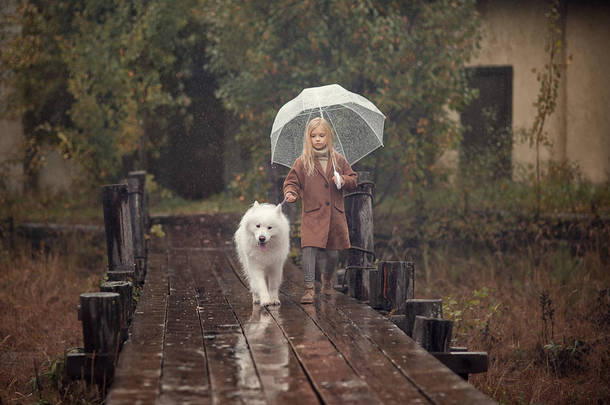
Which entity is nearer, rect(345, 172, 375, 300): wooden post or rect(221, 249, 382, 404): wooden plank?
rect(221, 249, 382, 404): wooden plank

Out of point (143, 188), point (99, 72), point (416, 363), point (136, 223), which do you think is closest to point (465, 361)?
point (416, 363)

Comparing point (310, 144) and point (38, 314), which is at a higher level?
point (310, 144)

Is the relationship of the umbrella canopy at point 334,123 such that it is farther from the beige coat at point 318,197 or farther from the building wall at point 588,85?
the building wall at point 588,85

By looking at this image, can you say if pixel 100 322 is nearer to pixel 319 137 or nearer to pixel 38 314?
pixel 319 137

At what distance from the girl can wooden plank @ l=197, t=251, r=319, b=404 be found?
0.60m

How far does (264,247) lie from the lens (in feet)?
19.2

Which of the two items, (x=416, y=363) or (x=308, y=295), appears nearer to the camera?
(x=416, y=363)

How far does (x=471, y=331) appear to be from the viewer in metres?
8.24

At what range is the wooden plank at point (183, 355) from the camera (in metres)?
3.75

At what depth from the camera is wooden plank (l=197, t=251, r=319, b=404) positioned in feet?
12.4

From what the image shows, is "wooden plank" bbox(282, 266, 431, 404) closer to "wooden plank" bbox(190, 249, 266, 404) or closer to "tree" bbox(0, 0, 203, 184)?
"wooden plank" bbox(190, 249, 266, 404)

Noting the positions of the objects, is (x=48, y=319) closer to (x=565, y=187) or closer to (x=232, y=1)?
(x=232, y=1)

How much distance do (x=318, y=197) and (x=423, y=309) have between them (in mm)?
1373

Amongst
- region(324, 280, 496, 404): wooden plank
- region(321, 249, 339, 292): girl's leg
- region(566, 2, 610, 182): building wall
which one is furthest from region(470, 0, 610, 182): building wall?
region(324, 280, 496, 404): wooden plank
